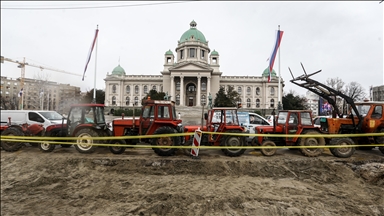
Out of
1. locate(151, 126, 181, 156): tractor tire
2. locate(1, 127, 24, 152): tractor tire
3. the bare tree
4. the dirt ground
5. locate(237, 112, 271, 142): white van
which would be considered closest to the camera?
the dirt ground

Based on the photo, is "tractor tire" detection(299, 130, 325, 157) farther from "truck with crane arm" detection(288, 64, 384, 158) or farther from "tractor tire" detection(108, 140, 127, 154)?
"tractor tire" detection(108, 140, 127, 154)

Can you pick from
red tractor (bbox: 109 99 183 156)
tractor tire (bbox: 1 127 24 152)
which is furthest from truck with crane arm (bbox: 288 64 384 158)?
tractor tire (bbox: 1 127 24 152)

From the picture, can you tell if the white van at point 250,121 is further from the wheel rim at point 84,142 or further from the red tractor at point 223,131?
the wheel rim at point 84,142

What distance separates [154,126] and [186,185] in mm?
2929

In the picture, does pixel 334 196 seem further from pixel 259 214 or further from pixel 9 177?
pixel 9 177

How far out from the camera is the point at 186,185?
17.6ft

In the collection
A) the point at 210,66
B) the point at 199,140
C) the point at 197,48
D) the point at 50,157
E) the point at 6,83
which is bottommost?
the point at 50,157

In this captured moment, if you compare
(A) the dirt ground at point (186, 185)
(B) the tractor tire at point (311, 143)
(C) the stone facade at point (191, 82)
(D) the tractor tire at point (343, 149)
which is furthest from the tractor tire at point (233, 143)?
(C) the stone facade at point (191, 82)

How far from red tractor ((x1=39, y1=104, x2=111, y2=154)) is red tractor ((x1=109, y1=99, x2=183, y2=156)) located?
629 millimetres

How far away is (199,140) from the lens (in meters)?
7.18

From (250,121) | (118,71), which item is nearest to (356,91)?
(250,121)

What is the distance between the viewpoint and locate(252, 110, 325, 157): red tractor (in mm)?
7578

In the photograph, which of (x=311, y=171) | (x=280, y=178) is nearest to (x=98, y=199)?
(x=280, y=178)

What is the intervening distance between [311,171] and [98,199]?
6.12 meters
